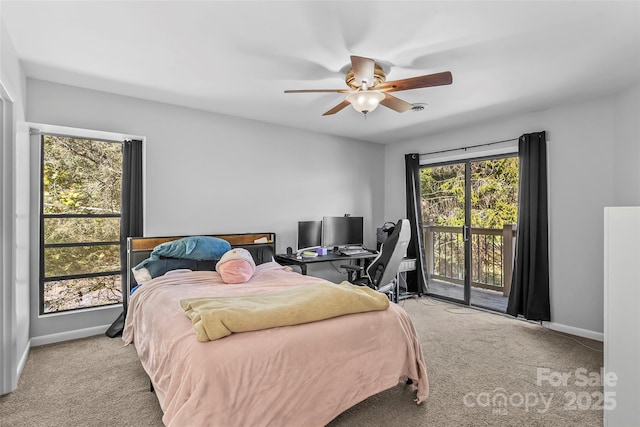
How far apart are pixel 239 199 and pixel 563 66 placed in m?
3.55

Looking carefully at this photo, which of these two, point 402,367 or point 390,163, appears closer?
point 402,367

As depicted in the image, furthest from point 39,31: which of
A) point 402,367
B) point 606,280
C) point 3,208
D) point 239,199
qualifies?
point 606,280

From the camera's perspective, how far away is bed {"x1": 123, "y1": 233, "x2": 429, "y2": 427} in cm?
147

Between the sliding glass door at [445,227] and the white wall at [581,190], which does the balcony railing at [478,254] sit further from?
the white wall at [581,190]

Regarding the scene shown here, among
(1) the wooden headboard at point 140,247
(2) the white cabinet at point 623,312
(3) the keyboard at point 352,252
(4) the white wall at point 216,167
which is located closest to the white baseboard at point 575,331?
(2) the white cabinet at point 623,312

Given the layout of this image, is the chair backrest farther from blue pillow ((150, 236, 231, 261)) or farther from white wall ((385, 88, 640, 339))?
white wall ((385, 88, 640, 339))

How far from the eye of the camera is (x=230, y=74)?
2852mm

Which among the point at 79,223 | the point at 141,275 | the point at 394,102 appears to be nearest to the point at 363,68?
the point at 394,102

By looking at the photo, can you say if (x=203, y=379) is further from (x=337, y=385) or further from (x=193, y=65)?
(x=193, y=65)

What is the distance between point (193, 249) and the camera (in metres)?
3.28

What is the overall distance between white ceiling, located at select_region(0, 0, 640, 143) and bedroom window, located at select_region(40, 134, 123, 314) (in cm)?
71

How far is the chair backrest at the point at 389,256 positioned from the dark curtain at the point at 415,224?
1.63 meters

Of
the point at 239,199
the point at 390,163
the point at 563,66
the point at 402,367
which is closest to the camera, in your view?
the point at 402,367

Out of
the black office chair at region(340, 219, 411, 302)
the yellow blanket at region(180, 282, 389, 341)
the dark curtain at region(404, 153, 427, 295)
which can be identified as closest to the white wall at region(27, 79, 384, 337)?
the dark curtain at region(404, 153, 427, 295)
